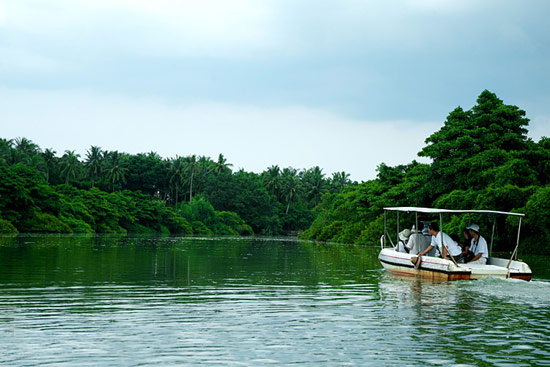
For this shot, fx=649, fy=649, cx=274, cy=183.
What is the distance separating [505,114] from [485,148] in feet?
9.69

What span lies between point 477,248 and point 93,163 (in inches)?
4130

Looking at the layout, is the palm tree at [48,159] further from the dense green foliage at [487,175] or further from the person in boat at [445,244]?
the person in boat at [445,244]

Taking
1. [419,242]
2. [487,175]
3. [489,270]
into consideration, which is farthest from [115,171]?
[489,270]

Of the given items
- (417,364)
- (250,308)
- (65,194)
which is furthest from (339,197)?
(417,364)

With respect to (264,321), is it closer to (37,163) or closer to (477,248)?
(477,248)

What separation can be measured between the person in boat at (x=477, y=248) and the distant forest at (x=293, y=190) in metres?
9.90

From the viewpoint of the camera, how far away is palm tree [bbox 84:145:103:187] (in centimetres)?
11869

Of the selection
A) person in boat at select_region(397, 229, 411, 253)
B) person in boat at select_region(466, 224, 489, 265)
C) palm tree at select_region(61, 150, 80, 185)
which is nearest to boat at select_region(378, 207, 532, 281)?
person in boat at select_region(466, 224, 489, 265)

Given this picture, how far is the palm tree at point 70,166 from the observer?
361 ft

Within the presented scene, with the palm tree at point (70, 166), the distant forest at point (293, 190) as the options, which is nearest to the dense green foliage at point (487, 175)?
the distant forest at point (293, 190)

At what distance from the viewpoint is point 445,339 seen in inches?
411

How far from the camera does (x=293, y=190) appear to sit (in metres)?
141

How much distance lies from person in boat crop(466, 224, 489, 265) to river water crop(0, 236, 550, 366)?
2213mm

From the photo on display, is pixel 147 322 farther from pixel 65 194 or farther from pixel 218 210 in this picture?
pixel 218 210
